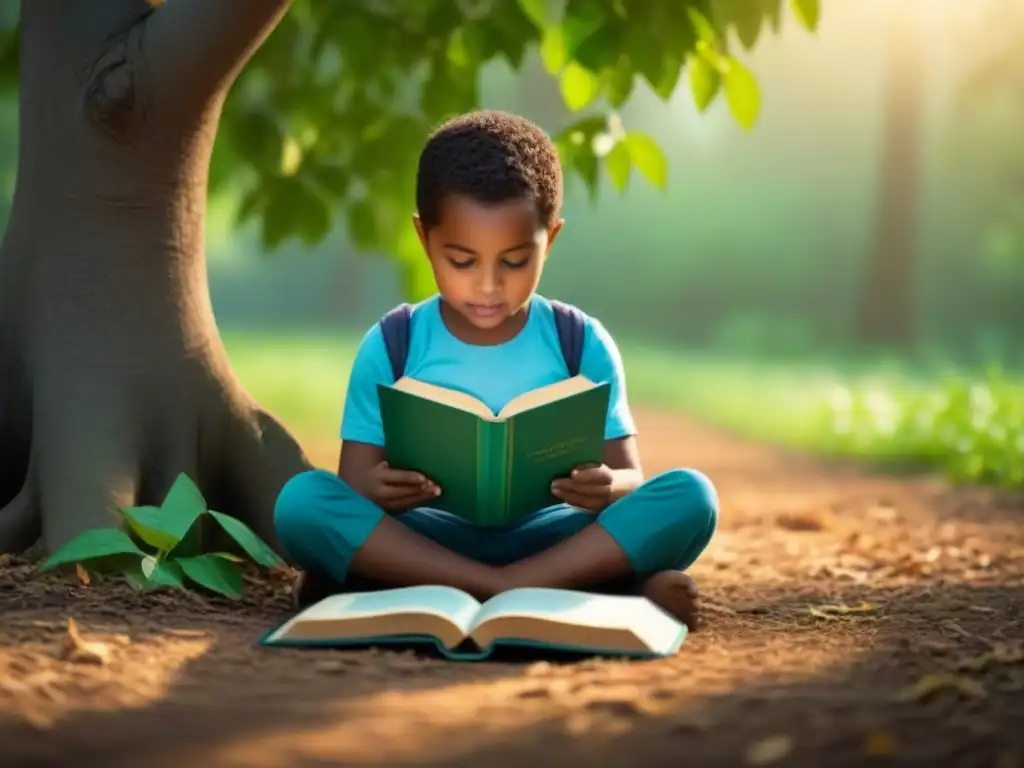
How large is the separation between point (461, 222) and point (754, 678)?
1294mm

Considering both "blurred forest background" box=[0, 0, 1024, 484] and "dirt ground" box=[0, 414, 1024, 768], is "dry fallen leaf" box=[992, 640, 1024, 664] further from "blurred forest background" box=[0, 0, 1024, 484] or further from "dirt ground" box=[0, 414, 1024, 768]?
"blurred forest background" box=[0, 0, 1024, 484]

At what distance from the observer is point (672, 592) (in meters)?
3.58

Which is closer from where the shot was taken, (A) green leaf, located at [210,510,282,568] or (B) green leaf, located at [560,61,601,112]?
(A) green leaf, located at [210,510,282,568]

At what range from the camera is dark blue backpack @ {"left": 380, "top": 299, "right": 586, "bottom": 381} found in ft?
12.5

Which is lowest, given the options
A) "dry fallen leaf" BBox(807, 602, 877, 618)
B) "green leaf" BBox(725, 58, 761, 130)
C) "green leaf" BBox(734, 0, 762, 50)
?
"dry fallen leaf" BBox(807, 602, 877, 618)

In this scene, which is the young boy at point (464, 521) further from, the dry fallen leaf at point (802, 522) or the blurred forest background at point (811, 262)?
the blurred forest background at point (811, 262)

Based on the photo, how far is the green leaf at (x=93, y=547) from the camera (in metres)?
3.71

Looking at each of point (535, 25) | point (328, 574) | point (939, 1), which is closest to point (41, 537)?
point (328, 574)

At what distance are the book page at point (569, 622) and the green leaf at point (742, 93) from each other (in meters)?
2.21

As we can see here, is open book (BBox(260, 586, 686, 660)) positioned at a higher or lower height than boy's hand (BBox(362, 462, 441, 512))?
lower

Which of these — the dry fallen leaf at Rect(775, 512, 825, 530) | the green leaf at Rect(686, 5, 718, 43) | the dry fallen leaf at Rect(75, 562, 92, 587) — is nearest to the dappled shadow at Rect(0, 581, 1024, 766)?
the dry fallen leaf at Rect(75, 562, 92, 587)

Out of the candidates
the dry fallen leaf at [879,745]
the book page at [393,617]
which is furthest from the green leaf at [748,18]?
the dry fallen leaf at [879,745]

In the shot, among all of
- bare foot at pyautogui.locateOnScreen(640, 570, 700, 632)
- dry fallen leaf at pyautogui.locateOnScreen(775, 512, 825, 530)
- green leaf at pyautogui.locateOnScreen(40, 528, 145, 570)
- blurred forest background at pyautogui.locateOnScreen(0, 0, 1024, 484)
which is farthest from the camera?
blurred forest background at pyautogui.locateOnScreen(0, 0, 1024, 484)

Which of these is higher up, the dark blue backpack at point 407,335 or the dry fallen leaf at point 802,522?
the dark blue backpack at point 407,335
